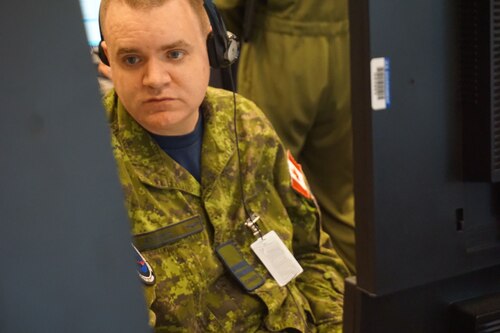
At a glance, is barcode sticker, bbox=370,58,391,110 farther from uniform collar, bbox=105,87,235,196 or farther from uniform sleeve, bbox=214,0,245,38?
uniform sleeve, bbox=214,0,245,38

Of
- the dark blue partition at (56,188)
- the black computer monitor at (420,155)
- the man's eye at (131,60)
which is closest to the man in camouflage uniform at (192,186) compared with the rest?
the man's eye at (131,60)

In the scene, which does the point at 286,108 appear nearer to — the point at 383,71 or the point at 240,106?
the point at 240,106

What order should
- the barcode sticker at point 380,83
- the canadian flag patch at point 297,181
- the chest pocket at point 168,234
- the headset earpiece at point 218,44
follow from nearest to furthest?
the barcode sticker at point 380,83
the chest pocket at point 168,234
the headset earpiece at point 218,44
the canadian flag patch at point 297,181

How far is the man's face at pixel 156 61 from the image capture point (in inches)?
47.9

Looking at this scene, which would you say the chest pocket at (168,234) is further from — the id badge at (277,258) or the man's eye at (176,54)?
the man's eye at (176,54)

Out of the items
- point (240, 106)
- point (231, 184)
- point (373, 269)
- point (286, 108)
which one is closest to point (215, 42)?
point (240, 106)

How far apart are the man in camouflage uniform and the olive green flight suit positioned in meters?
0.55

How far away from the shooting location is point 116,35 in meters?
1.24

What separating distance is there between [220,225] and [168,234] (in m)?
0.11

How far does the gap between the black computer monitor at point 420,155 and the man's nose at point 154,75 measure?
66 cm

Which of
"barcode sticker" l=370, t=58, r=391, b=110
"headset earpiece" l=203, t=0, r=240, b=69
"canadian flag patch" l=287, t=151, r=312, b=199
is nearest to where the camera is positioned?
"barcode sticker" l=370, t=58, r=391, b=110

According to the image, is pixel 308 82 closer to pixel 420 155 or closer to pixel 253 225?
pixel 253 225

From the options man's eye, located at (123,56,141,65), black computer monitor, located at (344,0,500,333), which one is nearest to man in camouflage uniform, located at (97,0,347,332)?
man's eye, located at (123,56,141,65)

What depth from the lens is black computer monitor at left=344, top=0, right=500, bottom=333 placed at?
623mm
